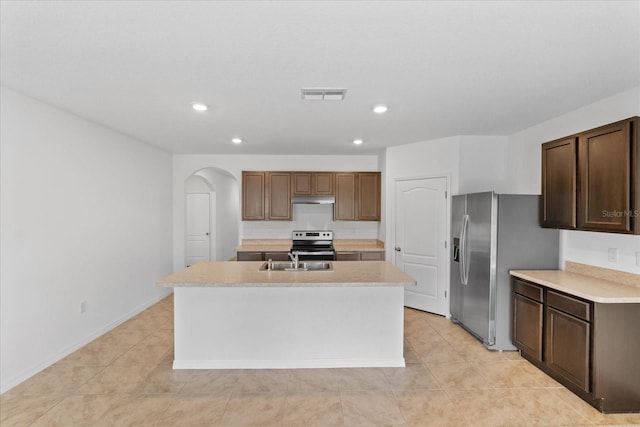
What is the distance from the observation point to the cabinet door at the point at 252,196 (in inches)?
227

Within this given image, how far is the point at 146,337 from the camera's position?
3.90 m

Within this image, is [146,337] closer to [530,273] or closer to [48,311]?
[48,311]

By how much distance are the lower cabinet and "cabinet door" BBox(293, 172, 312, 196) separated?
3.81 metres

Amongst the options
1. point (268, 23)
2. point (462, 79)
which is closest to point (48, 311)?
point (268, 23)

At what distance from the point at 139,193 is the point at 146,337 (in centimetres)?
205

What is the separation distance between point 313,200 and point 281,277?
281cm

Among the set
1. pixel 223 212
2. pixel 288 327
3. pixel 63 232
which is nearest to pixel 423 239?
pixel 288 327

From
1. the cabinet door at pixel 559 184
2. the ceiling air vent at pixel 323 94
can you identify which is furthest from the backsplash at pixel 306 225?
the ceiling air vent at pixel 323 94

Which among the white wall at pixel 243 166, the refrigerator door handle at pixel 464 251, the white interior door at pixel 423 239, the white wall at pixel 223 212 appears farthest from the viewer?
the white wall at pixel 223 212

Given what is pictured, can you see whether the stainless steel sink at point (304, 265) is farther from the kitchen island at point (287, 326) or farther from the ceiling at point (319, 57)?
the ceiling at point (319, 57)

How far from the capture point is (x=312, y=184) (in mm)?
5777

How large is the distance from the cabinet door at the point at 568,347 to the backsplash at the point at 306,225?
10.9ft

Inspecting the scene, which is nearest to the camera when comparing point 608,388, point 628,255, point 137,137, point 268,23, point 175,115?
point 268,23

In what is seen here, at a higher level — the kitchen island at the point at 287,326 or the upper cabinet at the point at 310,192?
the upper cabinet at the point at 310,192
